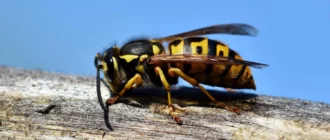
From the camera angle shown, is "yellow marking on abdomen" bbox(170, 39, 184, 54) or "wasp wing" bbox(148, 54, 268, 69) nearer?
"wasp wing" bbox(148, 54, 268, 69)

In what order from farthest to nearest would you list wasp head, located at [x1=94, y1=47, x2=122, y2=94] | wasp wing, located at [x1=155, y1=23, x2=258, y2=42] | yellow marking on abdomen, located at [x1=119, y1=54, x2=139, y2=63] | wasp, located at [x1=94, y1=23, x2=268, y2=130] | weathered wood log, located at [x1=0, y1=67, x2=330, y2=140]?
1. wasp wing, located at [x1=155, y1=23, x2=258, y2=42]
2. yellow marking on abdomen, located at [x1=119, y1=54, x2=139, y2=63]
3. wasp head, located at [x1=94, y1=47, x2=122, y2=94]
4. wasp, located at [x1=94, y1=23, x2=268, y2=130]
5. weathered wood log, located at [x1=0, y1=67, x2=330, y2=140]

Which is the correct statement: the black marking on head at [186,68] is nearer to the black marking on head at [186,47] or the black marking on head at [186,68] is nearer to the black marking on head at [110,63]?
the black marking on head at [186,47]

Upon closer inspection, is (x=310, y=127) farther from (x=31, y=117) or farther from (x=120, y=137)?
(x=31, y=117)

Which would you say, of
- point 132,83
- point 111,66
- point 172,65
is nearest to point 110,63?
point 111,66

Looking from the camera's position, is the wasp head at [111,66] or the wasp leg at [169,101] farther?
the wasp head at [111,66]

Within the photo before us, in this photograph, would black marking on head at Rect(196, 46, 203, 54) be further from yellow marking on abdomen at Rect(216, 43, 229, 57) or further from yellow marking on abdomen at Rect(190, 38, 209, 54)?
yellow marking on abdomen at Rect(216, 43, 229, 57)

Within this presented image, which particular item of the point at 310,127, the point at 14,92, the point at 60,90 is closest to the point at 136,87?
the point at 60,90

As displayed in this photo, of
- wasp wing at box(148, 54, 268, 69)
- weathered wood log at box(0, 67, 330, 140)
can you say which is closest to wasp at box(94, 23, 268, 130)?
wasp wing at box(148, 54, 268, 69)

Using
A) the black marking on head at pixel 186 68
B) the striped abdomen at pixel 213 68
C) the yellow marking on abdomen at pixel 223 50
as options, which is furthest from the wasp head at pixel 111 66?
the yellow marking on abdomen at pixel 223 50
